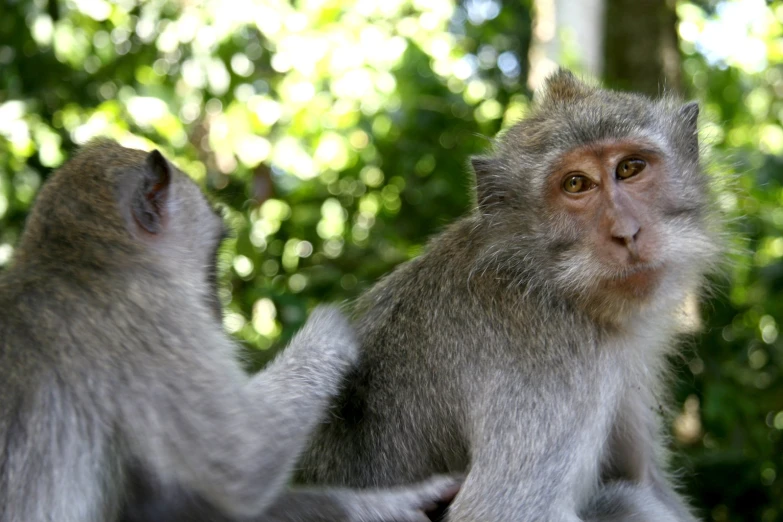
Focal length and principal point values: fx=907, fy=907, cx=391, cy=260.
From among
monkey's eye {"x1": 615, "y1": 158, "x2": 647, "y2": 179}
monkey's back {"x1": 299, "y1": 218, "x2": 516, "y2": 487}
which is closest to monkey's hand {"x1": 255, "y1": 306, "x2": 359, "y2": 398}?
monkey's back {"x1": 299, "y1": 218, "x2": 516, "y2": 487}

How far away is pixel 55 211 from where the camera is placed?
3480 mm

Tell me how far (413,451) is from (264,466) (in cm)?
81

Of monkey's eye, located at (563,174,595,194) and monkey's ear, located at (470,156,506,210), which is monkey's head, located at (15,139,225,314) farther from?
monkey's eye, located at (563,174,595,194)

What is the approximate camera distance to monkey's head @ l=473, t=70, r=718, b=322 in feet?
11.9

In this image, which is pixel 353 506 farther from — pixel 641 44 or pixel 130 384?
pixel 641 44

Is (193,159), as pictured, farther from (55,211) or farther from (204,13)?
(55,211)

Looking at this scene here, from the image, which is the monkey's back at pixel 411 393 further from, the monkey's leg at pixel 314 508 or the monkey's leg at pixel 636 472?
the monkey's leg at pixel 636 472

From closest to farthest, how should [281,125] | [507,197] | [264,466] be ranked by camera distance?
[264,466] → [507,197] → [281,125]

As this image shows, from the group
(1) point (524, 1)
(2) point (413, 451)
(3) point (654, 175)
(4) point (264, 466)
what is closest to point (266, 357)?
(2) point (413, 451)

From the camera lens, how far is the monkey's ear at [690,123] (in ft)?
13.7

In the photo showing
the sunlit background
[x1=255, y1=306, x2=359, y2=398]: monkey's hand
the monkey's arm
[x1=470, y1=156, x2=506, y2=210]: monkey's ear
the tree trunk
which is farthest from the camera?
the tree trunk

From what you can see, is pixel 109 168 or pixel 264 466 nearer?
pixel 264 466

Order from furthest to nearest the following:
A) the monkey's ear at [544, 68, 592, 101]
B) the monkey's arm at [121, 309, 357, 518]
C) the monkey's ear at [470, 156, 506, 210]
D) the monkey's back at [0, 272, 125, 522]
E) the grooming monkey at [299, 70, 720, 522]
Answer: the monkey's ear at [544, 68, 592, 101] → the monkey's ear at [470, 156, 506, 210] → the grooming monkey at [299, 70, 720, 522] → the monkey's arm at [121, 309, 357, 518] → the monkey's back at [0, 272, 125, 522]

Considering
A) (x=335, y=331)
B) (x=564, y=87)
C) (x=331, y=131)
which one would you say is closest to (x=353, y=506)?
(x=335, y=331)
